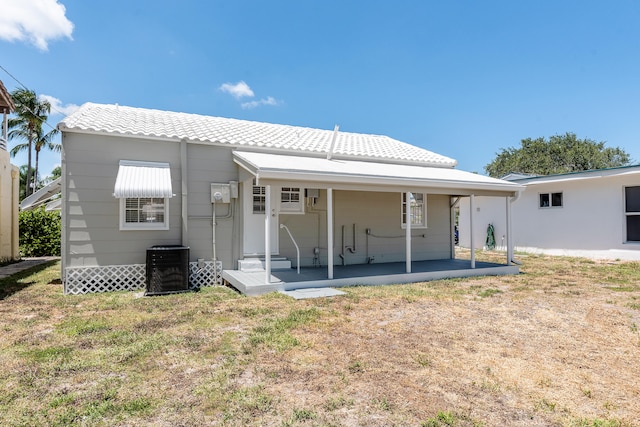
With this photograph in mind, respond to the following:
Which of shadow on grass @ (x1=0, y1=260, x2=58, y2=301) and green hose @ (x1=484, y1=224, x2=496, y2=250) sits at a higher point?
green hose @ (x1=484, y1=224, x2=496, y2=250)

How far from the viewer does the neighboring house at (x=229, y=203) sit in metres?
7.45

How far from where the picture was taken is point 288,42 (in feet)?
50.0

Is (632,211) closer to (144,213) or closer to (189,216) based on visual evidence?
(189,216)

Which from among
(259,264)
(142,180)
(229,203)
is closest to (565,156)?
(259,264)

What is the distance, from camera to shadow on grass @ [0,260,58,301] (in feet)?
24.7

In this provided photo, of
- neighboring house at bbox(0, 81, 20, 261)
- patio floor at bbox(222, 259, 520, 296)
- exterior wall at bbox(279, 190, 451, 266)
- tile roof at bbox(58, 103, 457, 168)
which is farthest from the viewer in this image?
neighboring house at bbox(0, 81, 20, 261)

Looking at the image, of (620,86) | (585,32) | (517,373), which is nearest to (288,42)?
(585,32)

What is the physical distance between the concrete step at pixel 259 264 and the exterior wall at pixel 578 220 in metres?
12.2

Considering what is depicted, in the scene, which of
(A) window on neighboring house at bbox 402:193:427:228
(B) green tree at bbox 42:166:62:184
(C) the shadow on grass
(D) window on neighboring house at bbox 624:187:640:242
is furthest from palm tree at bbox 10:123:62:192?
(D) window on neighboring house at bbox 624:187:640:242

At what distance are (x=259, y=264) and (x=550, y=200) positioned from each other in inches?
522

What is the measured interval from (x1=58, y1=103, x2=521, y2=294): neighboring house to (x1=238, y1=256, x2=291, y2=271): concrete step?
0.03 meters

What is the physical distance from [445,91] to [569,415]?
17.9 m

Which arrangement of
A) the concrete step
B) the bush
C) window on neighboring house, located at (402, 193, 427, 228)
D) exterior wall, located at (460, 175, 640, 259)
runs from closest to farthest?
the concrete step
window on neighboring house, located at (402, 193, 427, 228)
exterior wall, located at (460, 175, 640, 259)
the bush

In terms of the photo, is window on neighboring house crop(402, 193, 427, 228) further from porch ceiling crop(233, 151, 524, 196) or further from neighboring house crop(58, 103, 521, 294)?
porch ceiling crop(233, 151, 524, 196)
